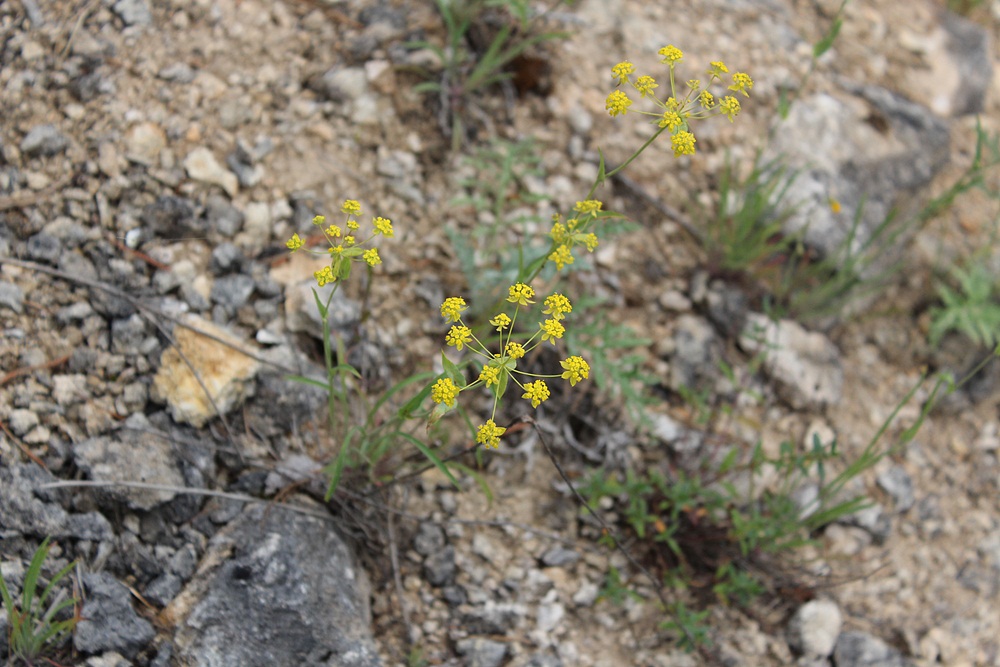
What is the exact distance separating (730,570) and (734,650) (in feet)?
0.88

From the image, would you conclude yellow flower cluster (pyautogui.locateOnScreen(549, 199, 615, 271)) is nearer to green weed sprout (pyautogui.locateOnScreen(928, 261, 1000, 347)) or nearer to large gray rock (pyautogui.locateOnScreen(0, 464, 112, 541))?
large gray rock (pyautogui.locateOnScreen(0, 464, 112, 541))

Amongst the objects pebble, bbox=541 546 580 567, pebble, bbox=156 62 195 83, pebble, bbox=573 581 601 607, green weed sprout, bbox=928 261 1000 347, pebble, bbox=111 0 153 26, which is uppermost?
green weed sprout, bbox=928 261 1000 347

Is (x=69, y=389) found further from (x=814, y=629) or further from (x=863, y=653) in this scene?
(x=863, y=653)

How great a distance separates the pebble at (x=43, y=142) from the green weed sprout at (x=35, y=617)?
129 cm

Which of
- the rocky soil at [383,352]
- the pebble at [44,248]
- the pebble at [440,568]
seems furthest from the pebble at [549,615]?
the pebble at [44,248]

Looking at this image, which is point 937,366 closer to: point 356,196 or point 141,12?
point 356,196

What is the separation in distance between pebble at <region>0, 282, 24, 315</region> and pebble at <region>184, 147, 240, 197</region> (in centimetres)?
67

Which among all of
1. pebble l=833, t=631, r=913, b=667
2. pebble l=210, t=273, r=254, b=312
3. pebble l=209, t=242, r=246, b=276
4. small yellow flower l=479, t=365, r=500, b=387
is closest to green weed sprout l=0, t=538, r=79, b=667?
pebble l=210, t=273, r=254, b=312

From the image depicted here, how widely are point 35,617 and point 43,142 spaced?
1492 mm

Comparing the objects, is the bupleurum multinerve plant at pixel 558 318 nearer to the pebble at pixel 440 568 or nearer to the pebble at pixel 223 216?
the pebble at pixel 440 568

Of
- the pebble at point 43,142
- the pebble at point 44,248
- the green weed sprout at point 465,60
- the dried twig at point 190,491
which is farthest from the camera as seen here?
the green weed sprout at point 465,60

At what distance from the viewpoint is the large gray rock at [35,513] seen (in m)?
2.00

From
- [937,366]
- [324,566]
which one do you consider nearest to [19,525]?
[324,566]

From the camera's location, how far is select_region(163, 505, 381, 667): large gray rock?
1.99 metres
